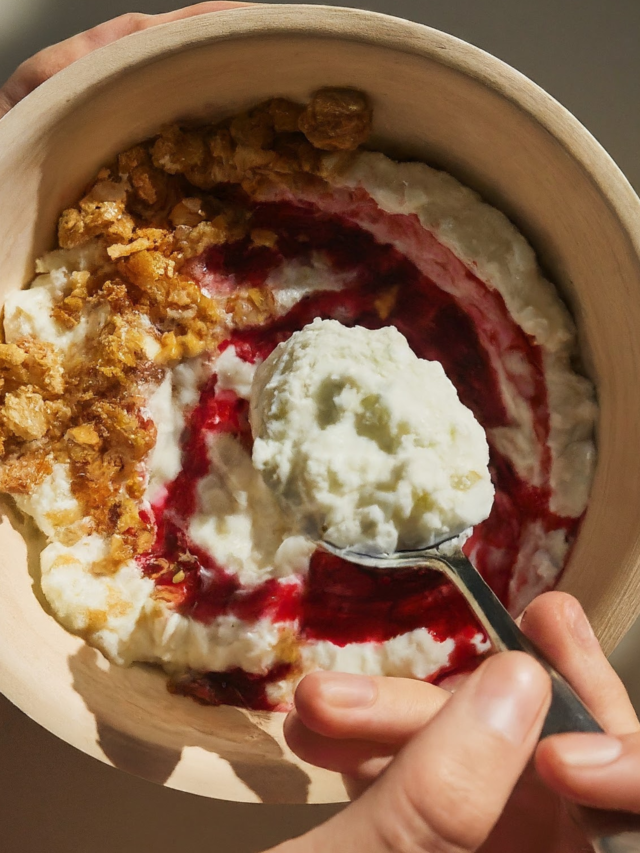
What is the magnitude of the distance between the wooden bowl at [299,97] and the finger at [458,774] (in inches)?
12.2

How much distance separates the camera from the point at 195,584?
1.00 metres

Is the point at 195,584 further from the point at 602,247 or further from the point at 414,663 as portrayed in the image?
the point at 602,247

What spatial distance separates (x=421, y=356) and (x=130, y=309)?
17.3 inches

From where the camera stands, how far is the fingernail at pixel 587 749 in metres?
0.55

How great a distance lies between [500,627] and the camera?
72 cm

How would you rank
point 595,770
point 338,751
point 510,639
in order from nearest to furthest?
point 595,770, point 510,639, point 338,751

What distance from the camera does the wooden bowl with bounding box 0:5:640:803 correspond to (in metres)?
0.79

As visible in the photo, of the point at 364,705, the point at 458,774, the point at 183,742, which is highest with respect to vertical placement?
the point at 458,774

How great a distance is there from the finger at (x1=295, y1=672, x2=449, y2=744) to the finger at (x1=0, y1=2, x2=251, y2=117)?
0.94 m

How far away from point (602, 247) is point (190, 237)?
56 cm

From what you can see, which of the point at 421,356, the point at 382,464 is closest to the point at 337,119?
the point at 421,356

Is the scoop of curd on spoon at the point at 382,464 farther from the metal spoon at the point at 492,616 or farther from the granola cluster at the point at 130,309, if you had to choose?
the granola cluster at the point at 130,309

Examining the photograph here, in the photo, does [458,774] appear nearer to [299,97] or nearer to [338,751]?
[338,751]

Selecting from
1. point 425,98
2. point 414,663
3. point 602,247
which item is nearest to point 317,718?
point 414,663
